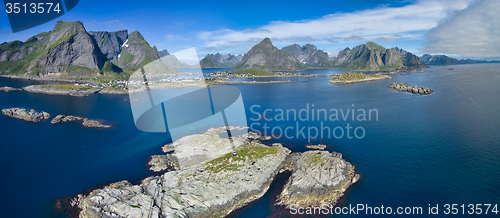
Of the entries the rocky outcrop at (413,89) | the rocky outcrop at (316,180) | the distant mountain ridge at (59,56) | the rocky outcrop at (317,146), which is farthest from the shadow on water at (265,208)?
the distant mountain ridge at (59,56)

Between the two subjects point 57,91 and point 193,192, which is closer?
point 193,192

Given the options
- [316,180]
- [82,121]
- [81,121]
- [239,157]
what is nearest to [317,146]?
[316,180]

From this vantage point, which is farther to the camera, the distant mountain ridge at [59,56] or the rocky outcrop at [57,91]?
the distant mountain ridge at [59,56]

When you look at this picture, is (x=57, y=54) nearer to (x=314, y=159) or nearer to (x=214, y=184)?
(x=214, y=184)

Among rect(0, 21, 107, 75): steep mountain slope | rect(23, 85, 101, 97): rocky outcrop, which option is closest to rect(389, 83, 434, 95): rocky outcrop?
rect(23, 85, 101, 97): rocky outcrop

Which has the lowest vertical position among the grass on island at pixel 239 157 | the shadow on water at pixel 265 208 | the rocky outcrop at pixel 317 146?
the shadow on water at pixel 265 208

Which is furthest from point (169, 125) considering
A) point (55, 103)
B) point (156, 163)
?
point (55, 103)

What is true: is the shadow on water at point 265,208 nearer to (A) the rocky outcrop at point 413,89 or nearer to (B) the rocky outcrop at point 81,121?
(B) the rocky outcrop at point 81,121

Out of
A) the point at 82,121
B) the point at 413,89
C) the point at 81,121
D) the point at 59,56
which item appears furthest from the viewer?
the point at 59,56
